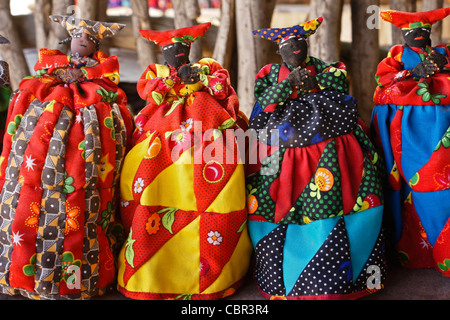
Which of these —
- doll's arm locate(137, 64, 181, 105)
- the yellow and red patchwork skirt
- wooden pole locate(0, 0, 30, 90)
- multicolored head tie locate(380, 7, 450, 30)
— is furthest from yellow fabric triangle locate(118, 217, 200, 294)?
wooden pole locate(0, 0, 30, 90)

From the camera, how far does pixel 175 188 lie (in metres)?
1.34

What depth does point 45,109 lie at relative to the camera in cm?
132

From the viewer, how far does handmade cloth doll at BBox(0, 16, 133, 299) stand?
1264mm

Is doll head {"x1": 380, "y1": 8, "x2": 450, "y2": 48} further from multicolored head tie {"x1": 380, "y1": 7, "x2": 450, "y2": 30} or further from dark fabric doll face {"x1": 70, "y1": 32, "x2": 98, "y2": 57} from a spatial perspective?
dark fabric doll face {"x1": 70, "y1": 32, "x2": 98, "y2": 57}

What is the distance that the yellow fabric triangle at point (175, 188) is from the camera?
51.8 inches

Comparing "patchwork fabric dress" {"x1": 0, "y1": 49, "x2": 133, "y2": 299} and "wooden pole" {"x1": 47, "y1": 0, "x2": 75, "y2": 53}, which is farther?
"wooden pole" {"x1": 47, "y1": 0, "x2": 75, "y2": 53}

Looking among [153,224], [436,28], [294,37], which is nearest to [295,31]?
[294,37]

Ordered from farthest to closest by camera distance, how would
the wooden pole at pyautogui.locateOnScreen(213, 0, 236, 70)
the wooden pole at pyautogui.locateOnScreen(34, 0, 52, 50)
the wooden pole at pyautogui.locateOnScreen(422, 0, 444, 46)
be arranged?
the wooden pole at pyautogui.locateOnScreen(422, 0, 444, 46)
the wooden pole at pyautogui.locateOnScreen(34, 0, 52, 50)
the wooden pole at pyautogui.locateOnScreen(213, 0, 236, 70)

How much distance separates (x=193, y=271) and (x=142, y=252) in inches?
6.1

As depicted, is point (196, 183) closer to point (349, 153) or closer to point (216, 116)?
point (216, 116)

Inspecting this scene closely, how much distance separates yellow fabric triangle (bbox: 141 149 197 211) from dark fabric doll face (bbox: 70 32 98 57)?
0.46 meters

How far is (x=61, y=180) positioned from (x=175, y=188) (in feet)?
1.04

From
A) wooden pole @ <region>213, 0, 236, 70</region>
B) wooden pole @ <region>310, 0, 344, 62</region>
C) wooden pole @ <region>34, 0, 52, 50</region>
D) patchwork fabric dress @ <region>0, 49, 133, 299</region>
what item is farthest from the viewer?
wooden pole @ <region>34, 0, 52, 50</region>

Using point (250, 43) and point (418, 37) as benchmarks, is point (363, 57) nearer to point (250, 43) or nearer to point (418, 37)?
point (250, 43)
